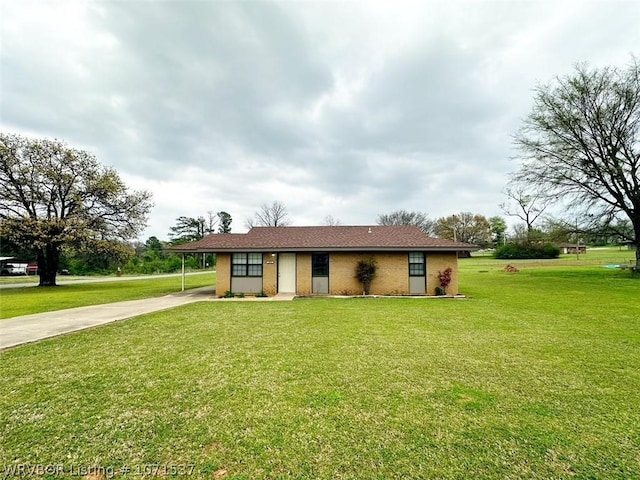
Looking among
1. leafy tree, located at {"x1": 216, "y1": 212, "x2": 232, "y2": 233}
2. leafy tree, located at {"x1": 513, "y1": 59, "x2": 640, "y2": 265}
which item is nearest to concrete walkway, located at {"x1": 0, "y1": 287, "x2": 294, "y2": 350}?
leafy tree, located at {"x1": 513, "y1": 59, "x2": 640, "y2": 265}

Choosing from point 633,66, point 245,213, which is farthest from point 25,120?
point 245,213

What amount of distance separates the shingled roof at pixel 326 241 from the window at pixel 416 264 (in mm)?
685

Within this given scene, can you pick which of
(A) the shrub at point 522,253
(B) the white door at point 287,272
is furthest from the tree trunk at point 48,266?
(A) the shrub at point 522,253

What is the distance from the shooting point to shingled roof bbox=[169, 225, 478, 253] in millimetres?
13922

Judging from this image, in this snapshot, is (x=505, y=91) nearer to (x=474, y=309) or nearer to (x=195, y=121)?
(x=474, y=309)

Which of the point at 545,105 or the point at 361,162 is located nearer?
the point at 545,105

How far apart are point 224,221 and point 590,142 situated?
52.4m

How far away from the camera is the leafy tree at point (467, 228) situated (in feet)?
194

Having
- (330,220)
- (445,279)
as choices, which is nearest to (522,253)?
(330,220)

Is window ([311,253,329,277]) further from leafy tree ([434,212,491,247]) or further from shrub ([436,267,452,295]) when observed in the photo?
leafy tree ([434,212,491,247])

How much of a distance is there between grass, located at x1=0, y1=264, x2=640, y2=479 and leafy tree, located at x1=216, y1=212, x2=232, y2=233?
51403 mm

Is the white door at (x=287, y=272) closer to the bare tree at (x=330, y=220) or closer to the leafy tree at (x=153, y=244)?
the bare tree at (x=330, y=220)

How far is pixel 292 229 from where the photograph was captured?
57.6ft

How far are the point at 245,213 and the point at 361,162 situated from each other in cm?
3108
